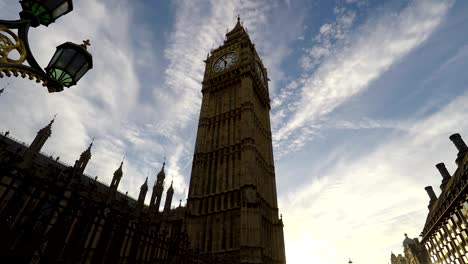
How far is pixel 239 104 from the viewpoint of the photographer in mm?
33625

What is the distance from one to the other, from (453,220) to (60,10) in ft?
139

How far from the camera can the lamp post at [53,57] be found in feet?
13.8

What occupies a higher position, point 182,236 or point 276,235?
point 276,235

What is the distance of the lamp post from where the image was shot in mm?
4191

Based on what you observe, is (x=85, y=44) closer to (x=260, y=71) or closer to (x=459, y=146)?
(x=260, y=71)

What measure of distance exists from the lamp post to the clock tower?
17.1 m

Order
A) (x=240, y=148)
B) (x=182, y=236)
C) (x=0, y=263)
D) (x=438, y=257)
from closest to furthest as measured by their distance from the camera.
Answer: (x=0, y=263), (x=182, y=236), (x=240, y=148), (x=438, y=257)

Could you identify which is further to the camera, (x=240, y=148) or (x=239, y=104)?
(x=239, y=104)

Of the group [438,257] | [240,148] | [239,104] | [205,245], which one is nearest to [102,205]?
[205,245]

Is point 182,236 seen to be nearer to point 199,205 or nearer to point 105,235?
point 105,235

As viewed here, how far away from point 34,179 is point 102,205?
145cm

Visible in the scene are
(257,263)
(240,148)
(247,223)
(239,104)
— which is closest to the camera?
(257,263)

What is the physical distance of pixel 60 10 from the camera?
4.61 metres

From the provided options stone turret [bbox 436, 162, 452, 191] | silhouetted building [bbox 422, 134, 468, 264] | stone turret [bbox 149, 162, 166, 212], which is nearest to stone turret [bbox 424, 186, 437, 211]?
silhouetted building [bbox 422, 134, 468, 264]
